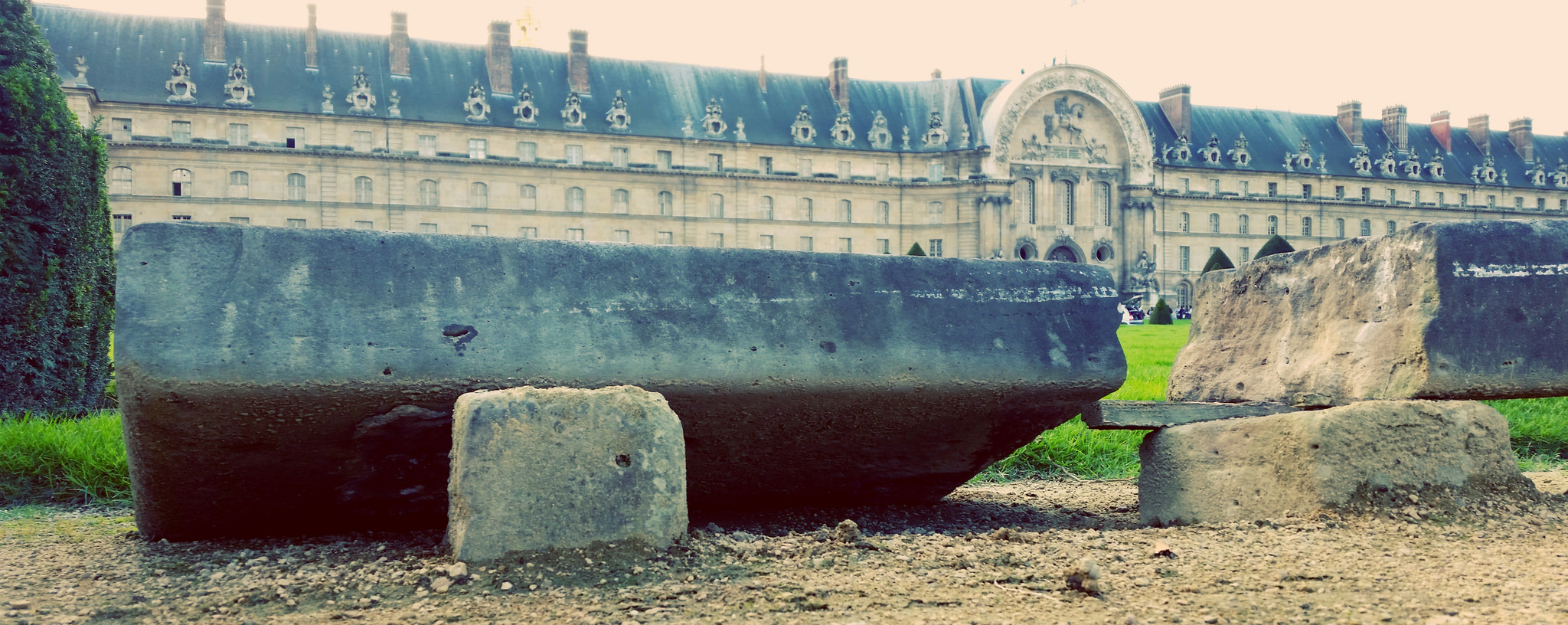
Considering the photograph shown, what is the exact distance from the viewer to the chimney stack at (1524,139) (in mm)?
75188

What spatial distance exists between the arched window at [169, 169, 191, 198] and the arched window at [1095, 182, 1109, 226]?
157ft

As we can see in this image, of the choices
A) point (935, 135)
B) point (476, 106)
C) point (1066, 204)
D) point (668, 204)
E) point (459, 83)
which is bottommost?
point (668, 204)

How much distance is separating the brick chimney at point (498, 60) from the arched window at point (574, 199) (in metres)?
5.95

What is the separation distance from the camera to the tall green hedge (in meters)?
8.21

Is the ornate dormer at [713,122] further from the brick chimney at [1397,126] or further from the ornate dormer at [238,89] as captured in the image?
the brick chimney at [1397,126]

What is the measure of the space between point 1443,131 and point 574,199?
6013 centimetres

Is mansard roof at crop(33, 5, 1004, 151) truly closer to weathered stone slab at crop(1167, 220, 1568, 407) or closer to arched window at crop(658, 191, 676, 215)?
arched window at crop(658, 191, 676, 215)

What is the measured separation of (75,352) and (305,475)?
652cm

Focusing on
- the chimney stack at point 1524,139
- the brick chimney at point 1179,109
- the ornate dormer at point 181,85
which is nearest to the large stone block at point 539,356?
the ornate dormer at point 181,85

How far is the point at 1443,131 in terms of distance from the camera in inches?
2926

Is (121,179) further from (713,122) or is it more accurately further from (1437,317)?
(1437,317)

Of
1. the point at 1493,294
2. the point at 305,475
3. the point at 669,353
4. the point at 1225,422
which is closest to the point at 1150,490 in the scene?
the point at 1225,422

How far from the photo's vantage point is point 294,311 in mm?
3357

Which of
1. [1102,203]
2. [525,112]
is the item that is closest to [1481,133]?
[1102,203]
